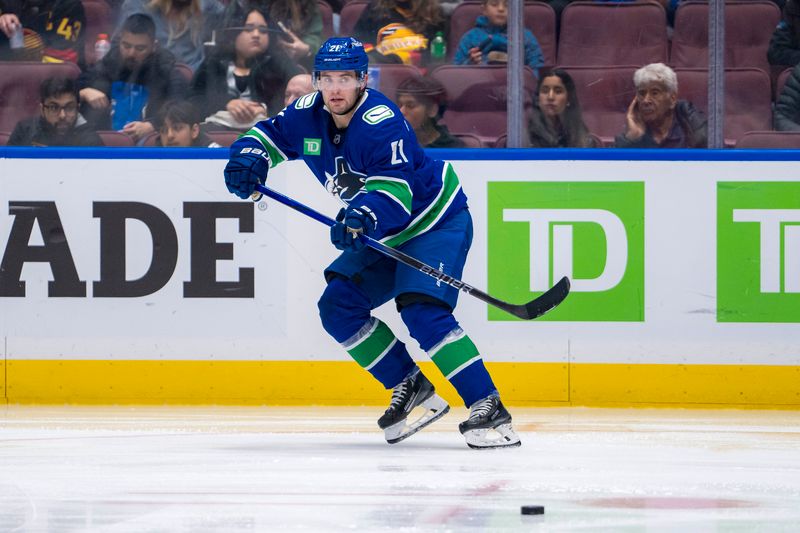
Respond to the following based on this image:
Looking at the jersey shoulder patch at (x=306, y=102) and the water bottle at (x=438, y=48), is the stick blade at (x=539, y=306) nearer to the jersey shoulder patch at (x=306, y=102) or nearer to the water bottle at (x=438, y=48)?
the jersey shoulder patch at (x=306, y=102)

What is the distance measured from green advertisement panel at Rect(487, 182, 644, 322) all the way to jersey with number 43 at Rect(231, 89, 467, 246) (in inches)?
34.3

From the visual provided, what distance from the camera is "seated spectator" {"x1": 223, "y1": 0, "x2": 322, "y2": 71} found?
188 inches

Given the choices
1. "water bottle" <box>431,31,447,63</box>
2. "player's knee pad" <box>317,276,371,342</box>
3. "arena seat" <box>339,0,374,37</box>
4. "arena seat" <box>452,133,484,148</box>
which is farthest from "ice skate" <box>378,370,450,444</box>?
"arena seat" <box>339,0,374,37</box>

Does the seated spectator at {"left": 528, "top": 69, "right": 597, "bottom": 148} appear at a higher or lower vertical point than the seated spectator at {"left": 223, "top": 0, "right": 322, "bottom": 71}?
lower

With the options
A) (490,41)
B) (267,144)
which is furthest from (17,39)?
(490,41)

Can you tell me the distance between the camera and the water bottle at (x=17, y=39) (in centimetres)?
486

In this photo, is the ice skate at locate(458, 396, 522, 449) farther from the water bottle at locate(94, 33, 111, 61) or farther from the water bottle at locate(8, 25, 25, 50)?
the water bottle at locate(8, 25, 25, 50)

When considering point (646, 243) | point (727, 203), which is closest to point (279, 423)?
point (646, 243)

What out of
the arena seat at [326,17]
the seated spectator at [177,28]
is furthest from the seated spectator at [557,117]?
the seated spectator at [177,28]

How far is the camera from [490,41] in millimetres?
4742

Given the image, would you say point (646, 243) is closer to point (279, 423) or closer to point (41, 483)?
point (279, 423)

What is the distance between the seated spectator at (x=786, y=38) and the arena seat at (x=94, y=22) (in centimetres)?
227

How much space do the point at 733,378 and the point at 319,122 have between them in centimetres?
179

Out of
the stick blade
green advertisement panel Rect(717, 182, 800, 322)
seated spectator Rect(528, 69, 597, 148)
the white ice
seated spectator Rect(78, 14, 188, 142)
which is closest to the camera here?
the white ice
